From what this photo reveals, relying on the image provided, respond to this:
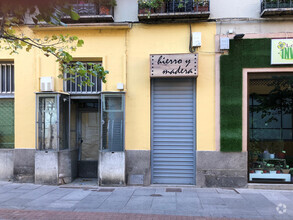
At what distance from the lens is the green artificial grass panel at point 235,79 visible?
8.26 meters

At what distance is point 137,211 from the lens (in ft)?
20.0

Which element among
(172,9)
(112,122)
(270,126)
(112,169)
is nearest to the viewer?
(112,169)

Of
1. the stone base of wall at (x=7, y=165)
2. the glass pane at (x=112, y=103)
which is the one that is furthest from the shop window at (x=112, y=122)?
the stone base of wall at (x=7, y=165)

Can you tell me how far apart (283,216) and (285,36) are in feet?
17.4

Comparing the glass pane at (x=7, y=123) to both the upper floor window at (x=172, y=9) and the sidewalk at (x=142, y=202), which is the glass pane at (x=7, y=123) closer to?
the sidewalk at (x=142, y=202)

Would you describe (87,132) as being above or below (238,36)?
below

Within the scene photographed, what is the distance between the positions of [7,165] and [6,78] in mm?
2991

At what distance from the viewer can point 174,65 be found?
826 centimetres

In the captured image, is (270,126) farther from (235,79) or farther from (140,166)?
(140,166)

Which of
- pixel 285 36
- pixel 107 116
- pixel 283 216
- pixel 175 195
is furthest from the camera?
pixel 107 116

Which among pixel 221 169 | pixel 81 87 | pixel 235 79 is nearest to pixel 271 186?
pixel 221 169

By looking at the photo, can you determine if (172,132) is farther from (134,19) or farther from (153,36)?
(134,19)

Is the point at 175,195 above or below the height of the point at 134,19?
below

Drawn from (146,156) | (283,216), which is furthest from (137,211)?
(283,216)
